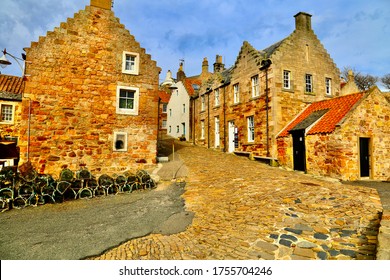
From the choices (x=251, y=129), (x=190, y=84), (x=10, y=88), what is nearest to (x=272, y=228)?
(x=251, y=129)

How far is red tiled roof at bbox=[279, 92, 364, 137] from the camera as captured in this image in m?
13.3

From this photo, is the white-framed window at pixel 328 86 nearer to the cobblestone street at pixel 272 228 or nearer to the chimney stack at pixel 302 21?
the chimney stack at pixel 302 21

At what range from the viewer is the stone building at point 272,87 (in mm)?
16953

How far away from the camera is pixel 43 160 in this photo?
40.1ft

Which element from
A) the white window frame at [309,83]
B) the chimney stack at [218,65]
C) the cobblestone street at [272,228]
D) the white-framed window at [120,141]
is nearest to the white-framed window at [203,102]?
the chimney stack at [218,65]

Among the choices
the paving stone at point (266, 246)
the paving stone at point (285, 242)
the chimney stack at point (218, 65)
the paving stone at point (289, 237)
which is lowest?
the paving stone at point (266, 246)

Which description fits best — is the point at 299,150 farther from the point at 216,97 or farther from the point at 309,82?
the point at 216,97

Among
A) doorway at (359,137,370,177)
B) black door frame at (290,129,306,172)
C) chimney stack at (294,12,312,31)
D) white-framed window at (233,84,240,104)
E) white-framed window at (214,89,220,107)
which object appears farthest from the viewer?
white-framed window at (214,89,220,107)

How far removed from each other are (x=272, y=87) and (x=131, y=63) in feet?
31.6

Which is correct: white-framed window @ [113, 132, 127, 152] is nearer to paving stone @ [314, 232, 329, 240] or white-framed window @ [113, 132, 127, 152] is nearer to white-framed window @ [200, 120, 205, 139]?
paving stone @ [314, 232, 329, 240]

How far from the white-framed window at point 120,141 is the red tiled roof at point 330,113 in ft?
33.6

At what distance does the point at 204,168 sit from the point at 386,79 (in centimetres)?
4178

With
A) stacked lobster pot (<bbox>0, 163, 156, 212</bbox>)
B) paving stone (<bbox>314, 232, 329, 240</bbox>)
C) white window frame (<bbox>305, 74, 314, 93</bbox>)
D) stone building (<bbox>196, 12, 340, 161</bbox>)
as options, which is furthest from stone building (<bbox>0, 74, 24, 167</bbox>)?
white window frame (<bbox>305, 74, 314, 93</bbox>)

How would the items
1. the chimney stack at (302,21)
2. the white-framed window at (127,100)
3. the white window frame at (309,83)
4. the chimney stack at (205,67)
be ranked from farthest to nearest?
the chimney stack at (205,67), the chimney stack at (302,21), the white window frame at (309,83), the white-framed window at (127,100)
